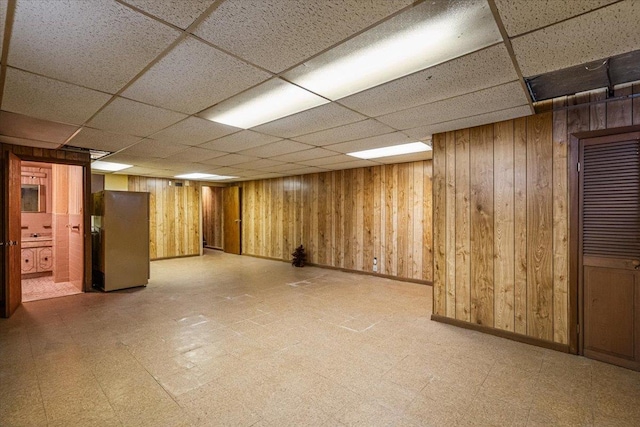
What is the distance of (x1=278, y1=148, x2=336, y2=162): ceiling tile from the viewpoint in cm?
471

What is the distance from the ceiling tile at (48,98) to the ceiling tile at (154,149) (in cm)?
105

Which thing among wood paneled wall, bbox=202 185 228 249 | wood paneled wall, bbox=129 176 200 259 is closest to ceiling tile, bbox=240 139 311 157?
wood paneled wall, bbox=129 176 200 259

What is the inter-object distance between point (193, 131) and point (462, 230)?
342cm

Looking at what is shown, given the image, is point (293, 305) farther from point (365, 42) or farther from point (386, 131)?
point (365, 42)

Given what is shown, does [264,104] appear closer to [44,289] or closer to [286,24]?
[286,24]

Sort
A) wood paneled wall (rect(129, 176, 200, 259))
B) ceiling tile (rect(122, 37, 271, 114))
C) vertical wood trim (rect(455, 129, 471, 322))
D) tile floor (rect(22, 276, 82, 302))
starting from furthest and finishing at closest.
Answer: wood paneled wall (rect(129, 176, 200, 259))
tile floor (rect(22, 276, 82, 302))
vertical wood trim (rect(455, 129, 471, 322))
ceiling tile (rect(122, 37, 271, 114))

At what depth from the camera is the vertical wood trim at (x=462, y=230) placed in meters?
3.41

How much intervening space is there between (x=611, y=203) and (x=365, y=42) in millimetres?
2678

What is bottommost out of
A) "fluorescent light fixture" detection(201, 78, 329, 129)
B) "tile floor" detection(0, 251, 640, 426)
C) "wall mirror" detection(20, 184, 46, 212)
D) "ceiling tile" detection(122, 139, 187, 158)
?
"tile floor" detection(0, 251, 640, 426)

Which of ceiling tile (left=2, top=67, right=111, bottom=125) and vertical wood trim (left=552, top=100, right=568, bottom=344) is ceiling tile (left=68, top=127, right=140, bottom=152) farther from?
vertical wood trim (left=552, top=100, right=568, bottom=344)

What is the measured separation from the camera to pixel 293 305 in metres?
4.25

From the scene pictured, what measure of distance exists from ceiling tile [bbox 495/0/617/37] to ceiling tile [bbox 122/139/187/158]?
4021 millimetres

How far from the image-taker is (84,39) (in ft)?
5.39

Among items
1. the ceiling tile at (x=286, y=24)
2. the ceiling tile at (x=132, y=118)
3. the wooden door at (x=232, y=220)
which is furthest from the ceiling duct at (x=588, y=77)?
the wooden door at (x=232, y=220)
